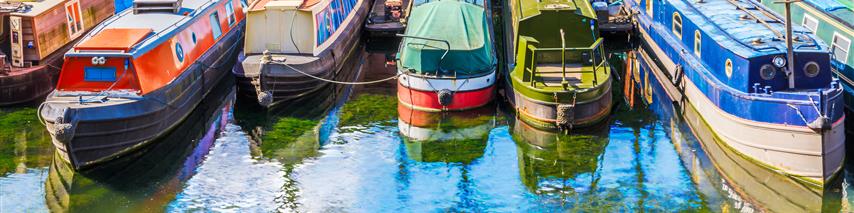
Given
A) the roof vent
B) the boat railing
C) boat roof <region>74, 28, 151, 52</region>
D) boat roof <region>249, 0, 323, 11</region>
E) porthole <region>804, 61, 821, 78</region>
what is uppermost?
the roof vent

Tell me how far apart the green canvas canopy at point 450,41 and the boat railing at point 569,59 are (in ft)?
4.33

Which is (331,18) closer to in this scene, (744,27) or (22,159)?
(22,159)

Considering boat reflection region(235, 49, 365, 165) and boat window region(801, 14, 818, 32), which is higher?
boat window region(801, 14, 818, 32)

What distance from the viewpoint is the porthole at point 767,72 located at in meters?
22.6

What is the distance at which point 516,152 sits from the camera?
2492 centimetres

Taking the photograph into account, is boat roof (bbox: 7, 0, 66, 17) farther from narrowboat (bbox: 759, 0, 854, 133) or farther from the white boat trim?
narrowboat (bbox: 759, 0, 854, 133)

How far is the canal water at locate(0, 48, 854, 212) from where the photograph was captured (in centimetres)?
2161

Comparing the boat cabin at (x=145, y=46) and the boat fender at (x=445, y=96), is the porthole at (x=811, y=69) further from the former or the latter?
the boat cabin at (x=145, y=46)

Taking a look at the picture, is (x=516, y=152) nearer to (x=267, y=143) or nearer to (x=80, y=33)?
(x=267, y=143)

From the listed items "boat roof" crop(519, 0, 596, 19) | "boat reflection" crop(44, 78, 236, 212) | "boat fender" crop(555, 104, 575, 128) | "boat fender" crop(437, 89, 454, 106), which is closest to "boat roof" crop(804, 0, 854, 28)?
"boat roof" crop(519, 0, 596, 19)

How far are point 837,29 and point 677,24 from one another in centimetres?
509

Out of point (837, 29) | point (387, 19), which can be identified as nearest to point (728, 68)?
point (837, 29)

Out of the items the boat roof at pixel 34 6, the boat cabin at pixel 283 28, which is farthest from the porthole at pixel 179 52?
the boat roof at pixel 34 6

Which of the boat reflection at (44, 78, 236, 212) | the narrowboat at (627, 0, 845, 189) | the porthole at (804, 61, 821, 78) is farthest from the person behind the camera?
the porthole at (804, 61, 821, 78)
